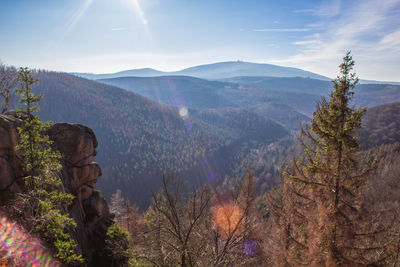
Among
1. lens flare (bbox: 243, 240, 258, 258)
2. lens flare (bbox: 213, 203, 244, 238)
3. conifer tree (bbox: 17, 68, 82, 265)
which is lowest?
lens flare (bbox: 243, 240, 258, 258)

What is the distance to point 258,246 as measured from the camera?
23547 millimetres

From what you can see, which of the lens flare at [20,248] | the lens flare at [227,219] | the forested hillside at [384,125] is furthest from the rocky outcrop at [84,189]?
the forested hillside at [384,125]

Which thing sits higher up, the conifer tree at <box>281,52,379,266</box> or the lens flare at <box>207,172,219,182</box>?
the conifer tree at <box>281,52,379,266</box>

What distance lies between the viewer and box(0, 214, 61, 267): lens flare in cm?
743

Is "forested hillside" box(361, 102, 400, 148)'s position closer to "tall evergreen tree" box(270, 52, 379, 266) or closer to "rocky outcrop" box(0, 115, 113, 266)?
"tall evergreen tree" box(270, 52, 379, 266)

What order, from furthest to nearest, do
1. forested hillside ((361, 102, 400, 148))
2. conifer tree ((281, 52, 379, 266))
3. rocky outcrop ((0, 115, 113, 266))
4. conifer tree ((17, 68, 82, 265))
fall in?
1. forested hillside ((361, 102, 400, 148))
2. rocky outcrop ((0, 115, 113, 266))
3. conifer tree ((17, 68, 82, 265))
4. conifer tree ((281, 52, 379, 266))

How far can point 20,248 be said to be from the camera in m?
7.96

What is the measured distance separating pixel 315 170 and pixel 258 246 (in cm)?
1706

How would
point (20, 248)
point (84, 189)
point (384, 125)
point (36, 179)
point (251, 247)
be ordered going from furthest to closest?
point (384, 125)
point (251, 247)
point (84, 189)
point (36, 179)
point (20, 248)

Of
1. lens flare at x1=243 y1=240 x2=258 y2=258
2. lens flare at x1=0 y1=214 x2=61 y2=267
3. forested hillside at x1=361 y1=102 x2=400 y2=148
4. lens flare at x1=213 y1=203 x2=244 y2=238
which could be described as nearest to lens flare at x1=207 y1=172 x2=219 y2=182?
forested hillside at x1=361 y1=102 x2=400 y2=148

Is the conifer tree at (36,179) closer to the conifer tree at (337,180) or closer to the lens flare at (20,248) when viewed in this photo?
the lens flare at (20,248)

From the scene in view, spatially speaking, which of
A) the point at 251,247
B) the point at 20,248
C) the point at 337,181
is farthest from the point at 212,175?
the point at 20,248

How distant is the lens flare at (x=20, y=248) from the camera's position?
743 cm

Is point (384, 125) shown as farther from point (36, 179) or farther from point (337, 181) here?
point (36, 179)
